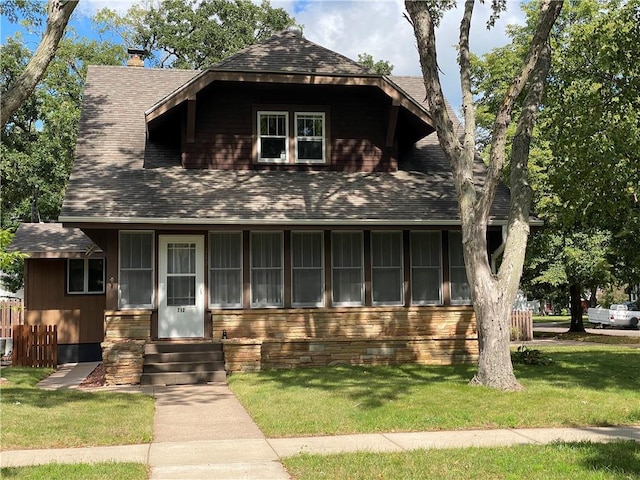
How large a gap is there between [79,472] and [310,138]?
11.9 metres

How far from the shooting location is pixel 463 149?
1205 centimetres

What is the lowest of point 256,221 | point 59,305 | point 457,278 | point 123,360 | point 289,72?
point 123,360

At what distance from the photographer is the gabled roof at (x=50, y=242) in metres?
18.0

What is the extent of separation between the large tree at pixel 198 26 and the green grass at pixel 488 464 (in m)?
32.3

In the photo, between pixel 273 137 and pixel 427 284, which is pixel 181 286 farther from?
pixel 427 284

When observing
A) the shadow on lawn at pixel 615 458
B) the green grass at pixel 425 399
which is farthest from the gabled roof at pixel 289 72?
the shadow on lawn at pixel 615 458

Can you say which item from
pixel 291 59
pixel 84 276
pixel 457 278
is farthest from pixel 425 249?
pixel 84 276

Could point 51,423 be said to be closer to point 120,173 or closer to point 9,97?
point 9,97

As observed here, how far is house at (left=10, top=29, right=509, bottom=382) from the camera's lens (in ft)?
48.4

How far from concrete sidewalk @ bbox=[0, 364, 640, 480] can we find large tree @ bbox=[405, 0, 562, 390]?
3.07 m

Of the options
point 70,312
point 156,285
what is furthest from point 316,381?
point 70,312

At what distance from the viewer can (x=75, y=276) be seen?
62.4 ft

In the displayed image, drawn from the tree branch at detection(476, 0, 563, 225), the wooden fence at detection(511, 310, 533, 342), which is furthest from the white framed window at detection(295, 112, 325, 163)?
the wooden fence at detection(511, 310, 533, 342)

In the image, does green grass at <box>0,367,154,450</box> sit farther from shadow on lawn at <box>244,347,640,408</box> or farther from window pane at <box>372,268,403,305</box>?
window pane at <box>372,268,403,305</box>
